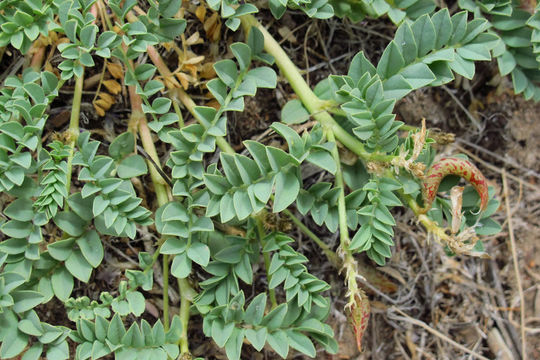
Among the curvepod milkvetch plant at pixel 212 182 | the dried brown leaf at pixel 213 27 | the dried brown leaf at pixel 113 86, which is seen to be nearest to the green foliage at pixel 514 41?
the curvepod milkvetch plant at pixel 212 182

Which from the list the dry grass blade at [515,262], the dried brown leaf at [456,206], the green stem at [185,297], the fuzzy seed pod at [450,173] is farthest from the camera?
the dry grass blade at [515,262]

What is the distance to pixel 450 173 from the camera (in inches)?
71.5

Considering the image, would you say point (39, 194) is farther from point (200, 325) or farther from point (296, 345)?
point (296, 345)

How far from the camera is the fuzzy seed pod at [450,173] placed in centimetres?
173

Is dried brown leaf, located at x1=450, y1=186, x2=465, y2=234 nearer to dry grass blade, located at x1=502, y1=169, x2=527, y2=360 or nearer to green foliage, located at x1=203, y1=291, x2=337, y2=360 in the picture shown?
green foliage, located at x1=203, y1=291, x2=337, y2=360

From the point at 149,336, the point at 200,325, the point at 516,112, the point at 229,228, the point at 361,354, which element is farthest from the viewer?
the point at 516,112

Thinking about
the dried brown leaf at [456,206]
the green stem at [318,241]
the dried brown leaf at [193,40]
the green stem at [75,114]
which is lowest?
the green stem at [318,241]

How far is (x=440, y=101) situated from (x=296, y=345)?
1.24 m

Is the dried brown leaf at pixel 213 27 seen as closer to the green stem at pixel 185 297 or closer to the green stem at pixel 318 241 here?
the green stem at pixel 318 241

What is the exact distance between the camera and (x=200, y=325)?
2.05 metres

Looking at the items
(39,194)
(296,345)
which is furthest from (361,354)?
(39,194)

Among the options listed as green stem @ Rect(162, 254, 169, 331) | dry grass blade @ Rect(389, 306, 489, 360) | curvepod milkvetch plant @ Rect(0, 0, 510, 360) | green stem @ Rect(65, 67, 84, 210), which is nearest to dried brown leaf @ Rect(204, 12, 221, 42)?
curvepod milkvetch plant @ Rect(0, 0, 510, 360)

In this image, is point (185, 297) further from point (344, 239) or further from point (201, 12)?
point (201, 12)

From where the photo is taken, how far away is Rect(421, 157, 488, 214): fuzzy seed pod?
5.67 feet
